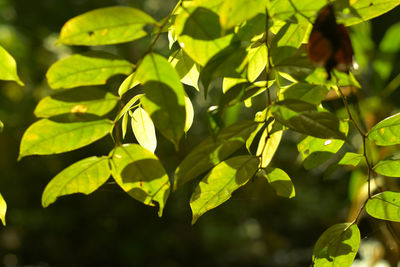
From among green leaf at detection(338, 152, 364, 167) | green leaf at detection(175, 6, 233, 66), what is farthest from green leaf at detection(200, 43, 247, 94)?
green leaf at detection(338, 152, 364, 167)

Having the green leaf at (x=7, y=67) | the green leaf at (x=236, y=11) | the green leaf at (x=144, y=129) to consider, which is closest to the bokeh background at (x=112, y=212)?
the green leaf at (x=144, y=129)

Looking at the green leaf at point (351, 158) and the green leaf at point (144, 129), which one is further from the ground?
the green leaf at point (144, 129)

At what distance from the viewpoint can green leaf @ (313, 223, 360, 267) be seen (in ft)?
1.77

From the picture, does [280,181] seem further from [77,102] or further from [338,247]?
[77,102]

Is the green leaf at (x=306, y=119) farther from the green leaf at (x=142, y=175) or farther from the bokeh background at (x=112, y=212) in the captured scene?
the bokeh background at (x=112, y=212)

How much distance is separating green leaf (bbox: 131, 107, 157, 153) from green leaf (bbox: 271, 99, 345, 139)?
0.19m

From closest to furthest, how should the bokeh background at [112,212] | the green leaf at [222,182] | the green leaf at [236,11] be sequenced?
the green leaf at [236,11] < the green leaf at [222,182] < the bokeh background at [112,212]

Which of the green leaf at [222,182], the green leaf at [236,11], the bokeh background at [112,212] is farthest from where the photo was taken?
the bokeh background at [112,212]

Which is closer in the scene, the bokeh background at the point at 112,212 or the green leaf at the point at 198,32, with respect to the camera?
the green leaf at the point at 198,32

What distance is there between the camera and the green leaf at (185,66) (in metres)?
0.58

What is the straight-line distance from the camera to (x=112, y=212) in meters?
3.26

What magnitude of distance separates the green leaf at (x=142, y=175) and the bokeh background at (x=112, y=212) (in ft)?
A: 7.87

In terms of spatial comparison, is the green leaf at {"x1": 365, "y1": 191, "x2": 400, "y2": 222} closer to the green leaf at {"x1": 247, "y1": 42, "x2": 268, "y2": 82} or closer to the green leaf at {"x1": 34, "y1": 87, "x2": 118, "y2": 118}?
the green leaf at {"x1": 247, "y1": 42, "x2": 268, "y2": 82}

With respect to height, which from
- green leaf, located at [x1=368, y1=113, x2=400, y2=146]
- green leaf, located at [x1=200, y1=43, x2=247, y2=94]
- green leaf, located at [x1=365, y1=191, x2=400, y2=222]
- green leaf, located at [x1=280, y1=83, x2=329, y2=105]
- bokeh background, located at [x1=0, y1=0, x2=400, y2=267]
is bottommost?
bokeh background, located at [x1=0, y1=0, x2=400, y2=267]
